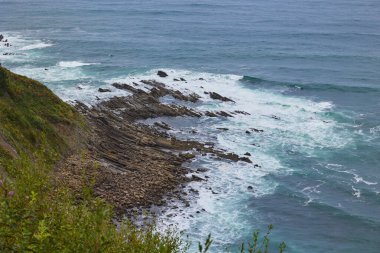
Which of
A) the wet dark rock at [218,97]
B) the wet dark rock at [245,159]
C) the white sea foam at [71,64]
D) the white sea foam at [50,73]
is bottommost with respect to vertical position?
the wet dark rock at [245,159]

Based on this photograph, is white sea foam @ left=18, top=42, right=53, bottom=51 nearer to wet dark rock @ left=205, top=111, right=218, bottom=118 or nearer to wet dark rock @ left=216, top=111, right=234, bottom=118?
wet dark rock @ left=205, top=111, right=218, bottom=118

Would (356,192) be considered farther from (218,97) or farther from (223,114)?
(218,97)

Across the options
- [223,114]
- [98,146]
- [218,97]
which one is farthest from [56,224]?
[218,97]

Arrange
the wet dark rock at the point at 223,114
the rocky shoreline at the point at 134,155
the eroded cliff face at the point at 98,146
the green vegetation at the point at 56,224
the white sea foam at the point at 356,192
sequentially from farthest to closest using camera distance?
the wet dark rock at the point at 223,114 → the white sea foam at the point at 356,192 → the rocky shoreline at the point at 134,155 → the eroded cliff face at the point at 98,146 → the green vegetation at the point at 56,224

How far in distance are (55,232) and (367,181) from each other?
3811 centimetres

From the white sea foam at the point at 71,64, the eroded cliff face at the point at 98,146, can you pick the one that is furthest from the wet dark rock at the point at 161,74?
the eroded cliff face at the point at 98,146

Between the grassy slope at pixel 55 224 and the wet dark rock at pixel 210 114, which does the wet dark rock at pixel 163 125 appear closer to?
the wet dark rock at pixel 210 114

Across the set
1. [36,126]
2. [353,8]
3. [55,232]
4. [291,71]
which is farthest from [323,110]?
[353,8]


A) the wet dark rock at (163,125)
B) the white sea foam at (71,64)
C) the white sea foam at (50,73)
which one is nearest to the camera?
the wet dark rock at (163,125)

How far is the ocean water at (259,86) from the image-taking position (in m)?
36.2

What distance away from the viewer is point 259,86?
242 feet

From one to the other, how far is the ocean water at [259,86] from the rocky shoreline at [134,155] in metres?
1.97

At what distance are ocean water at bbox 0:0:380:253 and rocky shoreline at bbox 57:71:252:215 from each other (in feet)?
6.48

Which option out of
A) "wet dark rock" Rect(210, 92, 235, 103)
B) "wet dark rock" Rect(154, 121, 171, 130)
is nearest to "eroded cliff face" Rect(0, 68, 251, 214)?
"wet dark rock" Rect(154, 121, 171, 130)
